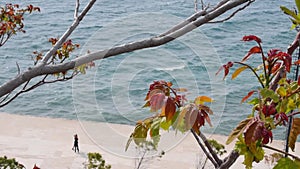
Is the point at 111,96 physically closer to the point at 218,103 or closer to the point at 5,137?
the point at 218,103

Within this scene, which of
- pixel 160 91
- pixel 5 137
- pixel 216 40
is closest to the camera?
pixel 160 91

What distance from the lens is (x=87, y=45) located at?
1.08 metres

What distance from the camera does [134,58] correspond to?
1.20m

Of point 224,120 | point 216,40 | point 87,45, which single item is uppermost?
point 87,45

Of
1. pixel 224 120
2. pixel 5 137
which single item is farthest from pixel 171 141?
pixel 224 120

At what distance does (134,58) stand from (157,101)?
0.29 meters

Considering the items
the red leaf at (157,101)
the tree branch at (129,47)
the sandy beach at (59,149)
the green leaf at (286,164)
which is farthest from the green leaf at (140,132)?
the sandy beach at (59,149)

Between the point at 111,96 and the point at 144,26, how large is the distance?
0.33 meters

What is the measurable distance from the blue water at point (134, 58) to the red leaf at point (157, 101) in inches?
2.9

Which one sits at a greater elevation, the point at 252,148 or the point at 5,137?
the point at 252,148

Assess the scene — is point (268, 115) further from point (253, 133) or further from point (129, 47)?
point (129, 47)

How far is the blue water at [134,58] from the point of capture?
3.50 ft

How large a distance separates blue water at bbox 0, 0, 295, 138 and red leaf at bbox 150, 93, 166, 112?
7 centimetres

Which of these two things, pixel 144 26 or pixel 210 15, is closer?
pixel 210 15
